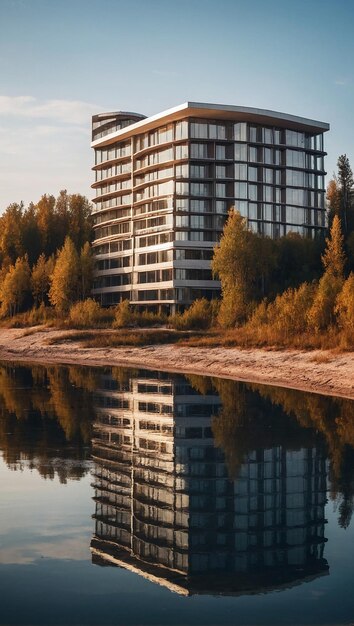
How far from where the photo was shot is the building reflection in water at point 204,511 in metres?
12.3

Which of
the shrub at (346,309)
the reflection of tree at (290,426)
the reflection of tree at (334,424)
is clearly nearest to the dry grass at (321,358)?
the shrub at (346,309)

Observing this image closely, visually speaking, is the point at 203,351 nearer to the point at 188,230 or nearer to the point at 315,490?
the point at 315,490

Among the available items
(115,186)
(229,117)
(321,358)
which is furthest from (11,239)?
(321,358)

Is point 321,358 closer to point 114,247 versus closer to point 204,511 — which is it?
point 204,511

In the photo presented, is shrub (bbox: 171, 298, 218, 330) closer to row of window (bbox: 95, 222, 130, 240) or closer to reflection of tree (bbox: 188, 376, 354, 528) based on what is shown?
reflection of tree (bbox: 188, 376, 354, 528)

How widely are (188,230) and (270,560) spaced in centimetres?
9193

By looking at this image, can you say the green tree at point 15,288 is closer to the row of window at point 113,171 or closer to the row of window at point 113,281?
the row of window at point 113,281

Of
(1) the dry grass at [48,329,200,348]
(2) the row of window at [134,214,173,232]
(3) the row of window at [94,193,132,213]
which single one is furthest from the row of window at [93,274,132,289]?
(1) the dry grass at [48,329,200,348]

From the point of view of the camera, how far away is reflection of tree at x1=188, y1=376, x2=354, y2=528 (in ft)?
62.0

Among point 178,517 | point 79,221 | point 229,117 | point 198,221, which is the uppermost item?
point 229,117

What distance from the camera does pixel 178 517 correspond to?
49.5ft

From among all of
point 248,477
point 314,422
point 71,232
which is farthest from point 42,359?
point 71,232

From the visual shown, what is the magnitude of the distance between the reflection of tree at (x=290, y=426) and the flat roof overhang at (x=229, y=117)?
68446 mm

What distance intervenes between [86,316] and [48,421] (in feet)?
181
